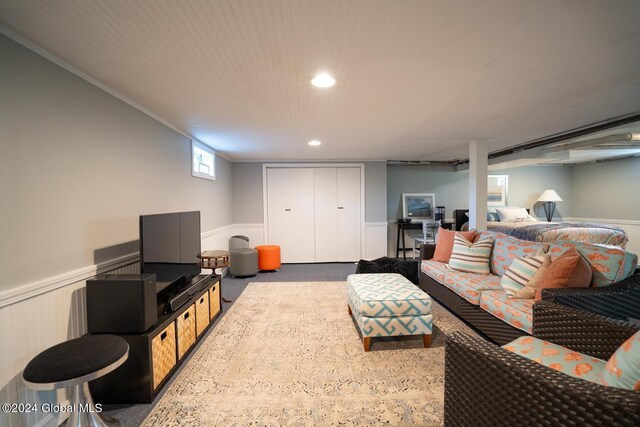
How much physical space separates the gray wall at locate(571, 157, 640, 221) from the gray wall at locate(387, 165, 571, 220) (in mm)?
208

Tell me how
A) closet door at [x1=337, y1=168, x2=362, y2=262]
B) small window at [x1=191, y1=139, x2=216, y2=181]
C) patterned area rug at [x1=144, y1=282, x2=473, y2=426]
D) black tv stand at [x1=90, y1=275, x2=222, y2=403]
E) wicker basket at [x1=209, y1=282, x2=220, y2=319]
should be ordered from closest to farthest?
patterned area rug at [x1=144, y1=282, x2=473, y2=426], black tv stand at [x1=90, y1=275, x2=222, y2=403], wicker basket at [x1=209, y1=282, x2=220, y2=319], small window at [x1=191, y1=139, x2=216, y2=181], closet door at [x1=337, y1=168, x2=362, y2=262]

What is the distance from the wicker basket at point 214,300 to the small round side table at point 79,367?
4.15 feet

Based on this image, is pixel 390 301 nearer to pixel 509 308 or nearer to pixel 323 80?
pixel 509 308

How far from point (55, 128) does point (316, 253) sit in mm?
4592

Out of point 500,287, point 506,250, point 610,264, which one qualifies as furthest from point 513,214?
point 610,264

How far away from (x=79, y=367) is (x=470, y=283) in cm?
297

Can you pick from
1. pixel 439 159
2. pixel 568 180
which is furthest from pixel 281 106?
pixel 568 180

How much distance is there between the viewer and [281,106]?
2.47 meters

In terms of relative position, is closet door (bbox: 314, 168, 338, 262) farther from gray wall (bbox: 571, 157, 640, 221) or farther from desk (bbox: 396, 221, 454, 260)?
gray wall (bbox: 571, 157, 640, 221)

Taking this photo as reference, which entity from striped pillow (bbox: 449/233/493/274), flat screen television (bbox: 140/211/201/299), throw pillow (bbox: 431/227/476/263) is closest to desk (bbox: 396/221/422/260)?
throw pillow (bbox: 431/227/476/263)

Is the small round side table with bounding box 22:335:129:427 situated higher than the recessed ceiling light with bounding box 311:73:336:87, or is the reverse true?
the recessed ceiling light with bounding box 311:73:336:87

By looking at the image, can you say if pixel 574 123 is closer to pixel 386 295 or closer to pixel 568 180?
pixel 386 295

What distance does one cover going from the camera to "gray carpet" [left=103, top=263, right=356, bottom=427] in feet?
5.21

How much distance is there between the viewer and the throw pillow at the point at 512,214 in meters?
5.95
